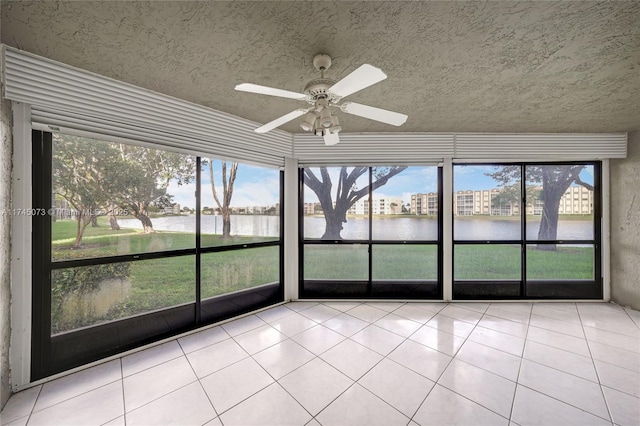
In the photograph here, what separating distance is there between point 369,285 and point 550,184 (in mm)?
3219

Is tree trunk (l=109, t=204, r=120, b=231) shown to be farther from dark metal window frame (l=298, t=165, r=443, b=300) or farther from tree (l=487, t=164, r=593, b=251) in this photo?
tree (l=487, t=164, r=593, b=251)

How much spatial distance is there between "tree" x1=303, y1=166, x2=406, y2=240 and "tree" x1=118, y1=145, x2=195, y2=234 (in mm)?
1690

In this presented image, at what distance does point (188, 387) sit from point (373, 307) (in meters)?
2.33

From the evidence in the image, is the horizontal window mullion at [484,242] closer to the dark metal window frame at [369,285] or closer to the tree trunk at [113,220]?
the dark metal window frame at [369,285]

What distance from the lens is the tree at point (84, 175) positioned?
2055 mm

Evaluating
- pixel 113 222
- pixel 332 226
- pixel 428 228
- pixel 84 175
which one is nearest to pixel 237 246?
pixel 113 222

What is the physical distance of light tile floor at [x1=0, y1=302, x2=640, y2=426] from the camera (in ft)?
5.02

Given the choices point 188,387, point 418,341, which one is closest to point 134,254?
point 188,387

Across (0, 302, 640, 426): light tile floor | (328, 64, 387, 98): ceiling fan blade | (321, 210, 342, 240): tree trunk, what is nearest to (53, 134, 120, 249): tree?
(0, 302, 640, 426): light tile floor

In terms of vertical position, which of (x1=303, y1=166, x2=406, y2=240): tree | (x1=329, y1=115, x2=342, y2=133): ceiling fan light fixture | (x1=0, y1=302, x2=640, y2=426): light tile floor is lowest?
(x1=0, y1=302, x2=640, y2=426): light tile floor

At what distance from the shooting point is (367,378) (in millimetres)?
1857

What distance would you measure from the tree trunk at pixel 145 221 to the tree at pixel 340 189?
2.09m

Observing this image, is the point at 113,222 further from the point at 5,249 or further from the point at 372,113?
the point at 372,113

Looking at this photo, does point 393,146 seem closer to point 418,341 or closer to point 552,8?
point 552,8
